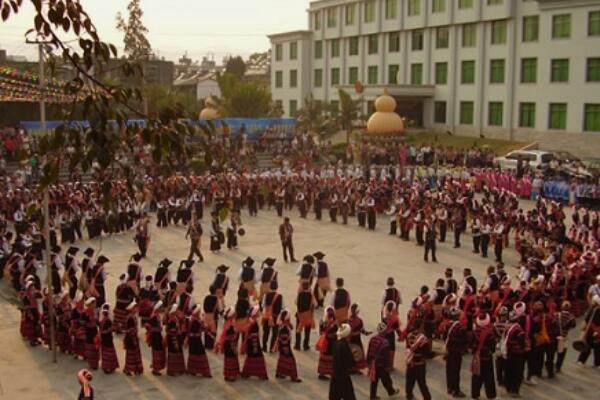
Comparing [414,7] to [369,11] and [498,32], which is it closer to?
[369,11]

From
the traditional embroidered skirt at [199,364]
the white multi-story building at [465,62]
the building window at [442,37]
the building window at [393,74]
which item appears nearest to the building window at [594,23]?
the white multi-story building at [465,62]

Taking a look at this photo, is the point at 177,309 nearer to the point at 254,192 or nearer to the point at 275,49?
the point at 254,192

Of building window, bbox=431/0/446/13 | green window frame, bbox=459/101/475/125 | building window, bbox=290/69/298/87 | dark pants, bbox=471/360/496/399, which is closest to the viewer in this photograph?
dark pants, bbox=471/360/496/399

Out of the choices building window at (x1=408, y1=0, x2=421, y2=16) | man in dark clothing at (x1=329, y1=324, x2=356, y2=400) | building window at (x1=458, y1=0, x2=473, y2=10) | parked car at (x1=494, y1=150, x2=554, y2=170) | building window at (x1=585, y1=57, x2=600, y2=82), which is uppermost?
building window at (x1=408, y1=0, x2=421, y2=16)

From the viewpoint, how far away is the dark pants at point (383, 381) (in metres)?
10.8

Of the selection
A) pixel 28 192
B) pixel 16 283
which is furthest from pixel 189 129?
pixel 28 192

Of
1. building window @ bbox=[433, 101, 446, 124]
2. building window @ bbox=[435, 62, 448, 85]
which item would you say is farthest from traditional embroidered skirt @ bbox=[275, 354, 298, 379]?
building window @ bbox=[435, 62, 448, 85]

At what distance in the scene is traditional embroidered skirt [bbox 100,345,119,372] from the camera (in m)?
11.9

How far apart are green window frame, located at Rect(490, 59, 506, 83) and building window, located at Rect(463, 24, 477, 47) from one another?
1.81 meters

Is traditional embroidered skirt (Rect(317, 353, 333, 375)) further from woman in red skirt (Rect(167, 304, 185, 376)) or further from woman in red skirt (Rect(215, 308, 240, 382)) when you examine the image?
woman in red skirt (Rect(167, 304, 185, 376))

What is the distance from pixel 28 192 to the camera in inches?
973

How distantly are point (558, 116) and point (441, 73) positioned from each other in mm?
9308

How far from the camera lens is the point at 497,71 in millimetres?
42625

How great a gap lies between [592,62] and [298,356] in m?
29.7
